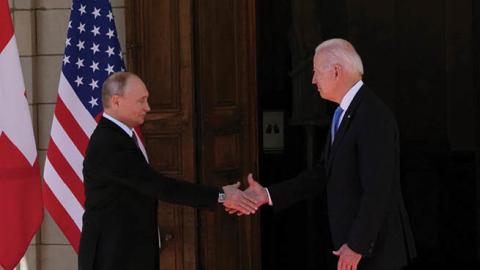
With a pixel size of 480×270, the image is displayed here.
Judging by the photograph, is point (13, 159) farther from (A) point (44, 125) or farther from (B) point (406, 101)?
(B) point (406, 101)

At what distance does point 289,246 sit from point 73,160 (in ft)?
6.81

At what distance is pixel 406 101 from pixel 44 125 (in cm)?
294

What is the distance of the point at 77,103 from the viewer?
6.12 m

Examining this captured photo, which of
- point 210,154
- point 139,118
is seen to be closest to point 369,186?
point 139,118

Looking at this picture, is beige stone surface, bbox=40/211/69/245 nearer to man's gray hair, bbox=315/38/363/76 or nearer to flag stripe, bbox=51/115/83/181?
flag stripe, bbox=51/115/83/181

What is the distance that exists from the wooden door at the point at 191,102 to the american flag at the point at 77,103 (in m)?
0.30

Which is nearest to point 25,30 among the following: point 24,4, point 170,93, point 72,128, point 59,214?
point 24,4

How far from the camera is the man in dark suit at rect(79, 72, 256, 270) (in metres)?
4.63

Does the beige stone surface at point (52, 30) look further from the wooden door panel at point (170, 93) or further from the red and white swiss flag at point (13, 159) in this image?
the red and white swiss flag at point (13, 159)

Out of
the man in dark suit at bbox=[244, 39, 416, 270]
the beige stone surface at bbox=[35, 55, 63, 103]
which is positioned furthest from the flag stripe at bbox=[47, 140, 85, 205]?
the man in dark suit at bbox=[244, 39, 416, 270]

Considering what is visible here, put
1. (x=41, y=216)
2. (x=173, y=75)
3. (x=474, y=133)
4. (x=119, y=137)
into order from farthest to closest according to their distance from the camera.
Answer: (x=474, y=133), (x=173, y=75), (x=41, y=216), (x=119, y=137)

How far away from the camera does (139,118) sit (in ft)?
15.7

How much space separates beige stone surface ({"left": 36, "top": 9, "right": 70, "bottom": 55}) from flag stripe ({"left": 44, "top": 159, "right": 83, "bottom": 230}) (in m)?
1.14

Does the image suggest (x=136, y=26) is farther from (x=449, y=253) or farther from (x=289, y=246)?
(x=449, y=253)
